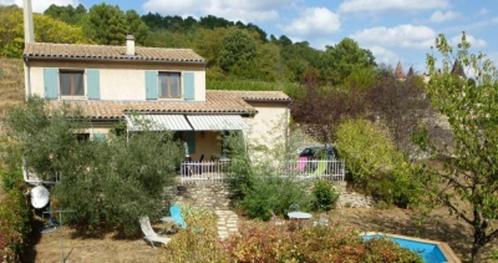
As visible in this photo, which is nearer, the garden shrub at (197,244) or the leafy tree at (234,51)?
the garden shrub at (197,244)

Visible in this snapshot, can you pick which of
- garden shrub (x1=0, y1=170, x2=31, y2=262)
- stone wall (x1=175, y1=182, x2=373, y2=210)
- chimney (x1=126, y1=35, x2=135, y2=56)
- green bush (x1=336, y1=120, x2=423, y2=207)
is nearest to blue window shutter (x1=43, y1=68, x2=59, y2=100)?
chimney (x1=126, y1=35, x2=135, y2=56)

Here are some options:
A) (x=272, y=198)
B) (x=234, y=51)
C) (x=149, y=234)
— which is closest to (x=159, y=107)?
(x=272, y=198)

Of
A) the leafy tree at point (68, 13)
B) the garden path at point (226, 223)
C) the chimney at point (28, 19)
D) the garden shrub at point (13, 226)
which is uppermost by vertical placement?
the leafy tree at point (68, 13)

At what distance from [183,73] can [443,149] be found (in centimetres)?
2097

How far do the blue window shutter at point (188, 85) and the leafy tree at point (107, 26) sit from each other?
55.1 meters

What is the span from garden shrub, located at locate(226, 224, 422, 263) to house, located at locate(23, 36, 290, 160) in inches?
583

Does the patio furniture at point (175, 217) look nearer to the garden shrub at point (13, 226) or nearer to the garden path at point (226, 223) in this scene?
the garden path at point (226, 223)

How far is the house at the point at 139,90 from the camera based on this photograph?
28859mm

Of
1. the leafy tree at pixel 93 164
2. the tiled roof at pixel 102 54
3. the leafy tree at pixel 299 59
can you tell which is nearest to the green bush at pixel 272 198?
the leafy tree at pixel 93 164

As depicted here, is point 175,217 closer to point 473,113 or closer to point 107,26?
point 473,113

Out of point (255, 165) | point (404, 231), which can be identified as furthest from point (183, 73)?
point (404, 231)

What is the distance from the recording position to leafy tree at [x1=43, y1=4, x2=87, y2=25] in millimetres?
92600

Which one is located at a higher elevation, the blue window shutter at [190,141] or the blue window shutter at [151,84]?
the blue window shutter at [151,84]

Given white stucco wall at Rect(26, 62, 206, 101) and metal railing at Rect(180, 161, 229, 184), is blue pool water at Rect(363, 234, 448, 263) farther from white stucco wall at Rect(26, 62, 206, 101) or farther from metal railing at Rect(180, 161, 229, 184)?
white stucco wall at Rect(26, 62, 206, 101)
